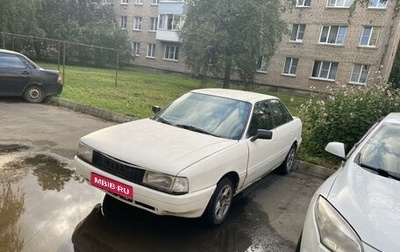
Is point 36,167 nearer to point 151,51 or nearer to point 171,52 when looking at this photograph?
point 171,52

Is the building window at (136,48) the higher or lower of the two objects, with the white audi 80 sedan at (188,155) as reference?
higher

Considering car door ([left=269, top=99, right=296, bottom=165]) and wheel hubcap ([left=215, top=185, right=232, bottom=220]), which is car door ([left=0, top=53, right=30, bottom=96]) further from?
wheel hubcap ([left=215, top=185, right=232, bottom=220])

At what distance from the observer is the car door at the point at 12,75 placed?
923 centimetres

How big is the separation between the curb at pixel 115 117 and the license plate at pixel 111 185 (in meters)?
4.43

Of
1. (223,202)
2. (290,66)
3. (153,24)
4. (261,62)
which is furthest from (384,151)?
(153,24)

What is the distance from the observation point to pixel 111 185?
339 centimetres

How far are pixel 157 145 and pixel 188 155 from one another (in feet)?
1.33

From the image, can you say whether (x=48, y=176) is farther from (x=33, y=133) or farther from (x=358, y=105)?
(x=358, y=105)

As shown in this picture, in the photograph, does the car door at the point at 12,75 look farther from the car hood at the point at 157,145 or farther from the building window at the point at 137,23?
the building window at the point at 137,23

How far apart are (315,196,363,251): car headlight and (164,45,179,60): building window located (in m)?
34.3

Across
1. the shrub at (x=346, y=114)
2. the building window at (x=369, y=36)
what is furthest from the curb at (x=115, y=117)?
the building window at (x=369, y=36)

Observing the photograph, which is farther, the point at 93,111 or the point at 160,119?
the point at 93,111

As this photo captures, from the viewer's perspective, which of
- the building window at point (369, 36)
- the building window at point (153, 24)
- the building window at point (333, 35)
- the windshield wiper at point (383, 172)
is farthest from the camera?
the building window at point (153, 24)

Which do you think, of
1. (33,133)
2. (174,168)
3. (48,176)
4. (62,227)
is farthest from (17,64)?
(174,168)
